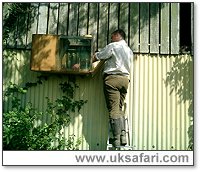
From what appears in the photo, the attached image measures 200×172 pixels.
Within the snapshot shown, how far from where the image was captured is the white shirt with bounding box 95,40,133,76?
6.20 m

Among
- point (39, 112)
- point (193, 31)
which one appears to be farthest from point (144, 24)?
point (39, 112)

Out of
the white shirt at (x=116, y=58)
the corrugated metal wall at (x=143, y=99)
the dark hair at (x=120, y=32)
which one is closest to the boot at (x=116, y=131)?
the corrugated metal wall at (x=143, y=99)

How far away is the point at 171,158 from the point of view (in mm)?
5797

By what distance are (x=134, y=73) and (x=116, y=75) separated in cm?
52

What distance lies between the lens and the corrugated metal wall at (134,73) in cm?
649

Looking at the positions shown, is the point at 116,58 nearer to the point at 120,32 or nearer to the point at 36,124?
the point at 120,32

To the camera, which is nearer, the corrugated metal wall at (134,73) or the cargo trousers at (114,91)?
the cargo trousers at (114,91)

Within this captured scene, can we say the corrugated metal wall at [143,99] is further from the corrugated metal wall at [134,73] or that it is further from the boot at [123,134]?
the boot at [123,134]

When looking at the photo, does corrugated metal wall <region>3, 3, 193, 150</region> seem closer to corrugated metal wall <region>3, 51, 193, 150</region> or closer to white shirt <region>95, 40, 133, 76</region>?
corrugated metal wall <region>3, 51, 193, 150</region>

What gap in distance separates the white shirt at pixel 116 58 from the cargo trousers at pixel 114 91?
9cm

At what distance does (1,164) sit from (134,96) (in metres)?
2.31

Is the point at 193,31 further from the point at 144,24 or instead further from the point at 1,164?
the point at 1,164

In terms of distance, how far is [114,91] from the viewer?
6.17 meters

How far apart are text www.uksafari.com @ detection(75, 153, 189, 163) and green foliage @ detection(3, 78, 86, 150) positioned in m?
0.69
